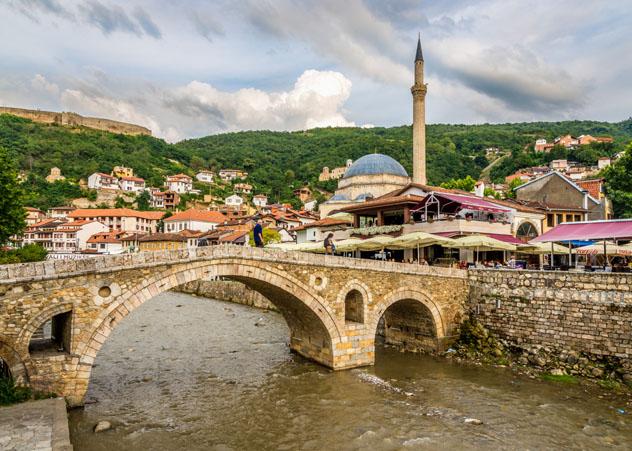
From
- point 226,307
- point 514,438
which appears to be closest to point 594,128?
point 226,307

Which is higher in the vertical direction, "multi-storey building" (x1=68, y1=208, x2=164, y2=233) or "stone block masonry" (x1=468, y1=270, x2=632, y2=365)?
"multi-storey building" (x1=68, y1=208, x2=164, y2=233)

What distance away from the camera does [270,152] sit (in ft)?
378

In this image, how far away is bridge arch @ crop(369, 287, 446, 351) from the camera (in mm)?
15898

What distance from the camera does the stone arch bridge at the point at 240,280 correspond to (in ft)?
32.1

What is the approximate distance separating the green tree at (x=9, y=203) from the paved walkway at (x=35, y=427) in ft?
60.3

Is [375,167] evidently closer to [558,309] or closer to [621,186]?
[621,186]

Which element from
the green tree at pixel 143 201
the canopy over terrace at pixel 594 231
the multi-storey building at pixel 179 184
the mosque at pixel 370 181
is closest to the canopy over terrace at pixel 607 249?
the canopy over terrace at pixel 594 231

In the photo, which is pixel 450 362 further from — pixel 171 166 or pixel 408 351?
pixel 171 166

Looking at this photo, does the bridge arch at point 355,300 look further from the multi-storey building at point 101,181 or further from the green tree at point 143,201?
the multi-storey building at point 101,181

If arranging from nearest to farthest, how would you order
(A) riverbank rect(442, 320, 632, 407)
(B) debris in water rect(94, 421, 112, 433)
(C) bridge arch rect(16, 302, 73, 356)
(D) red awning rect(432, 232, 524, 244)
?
1. (C) bridge arch rect(16, 302, 73, 356)
2. (B) debris in water rect(94, 421, 112, 433)
3. (A) riverbank rect(442, 320, 632, 407)
4. (D) red awning rect(432, 232, 524, 244)

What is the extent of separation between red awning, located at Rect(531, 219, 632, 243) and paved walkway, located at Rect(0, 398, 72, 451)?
1693cm

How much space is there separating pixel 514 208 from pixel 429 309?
455 inches

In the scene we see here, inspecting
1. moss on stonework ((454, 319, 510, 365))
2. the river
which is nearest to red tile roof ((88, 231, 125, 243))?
the river

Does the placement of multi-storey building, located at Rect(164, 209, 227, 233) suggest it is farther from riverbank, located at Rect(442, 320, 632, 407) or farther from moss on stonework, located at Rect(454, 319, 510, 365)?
riverbank, located at Rect(442, 320, 632, 407)
